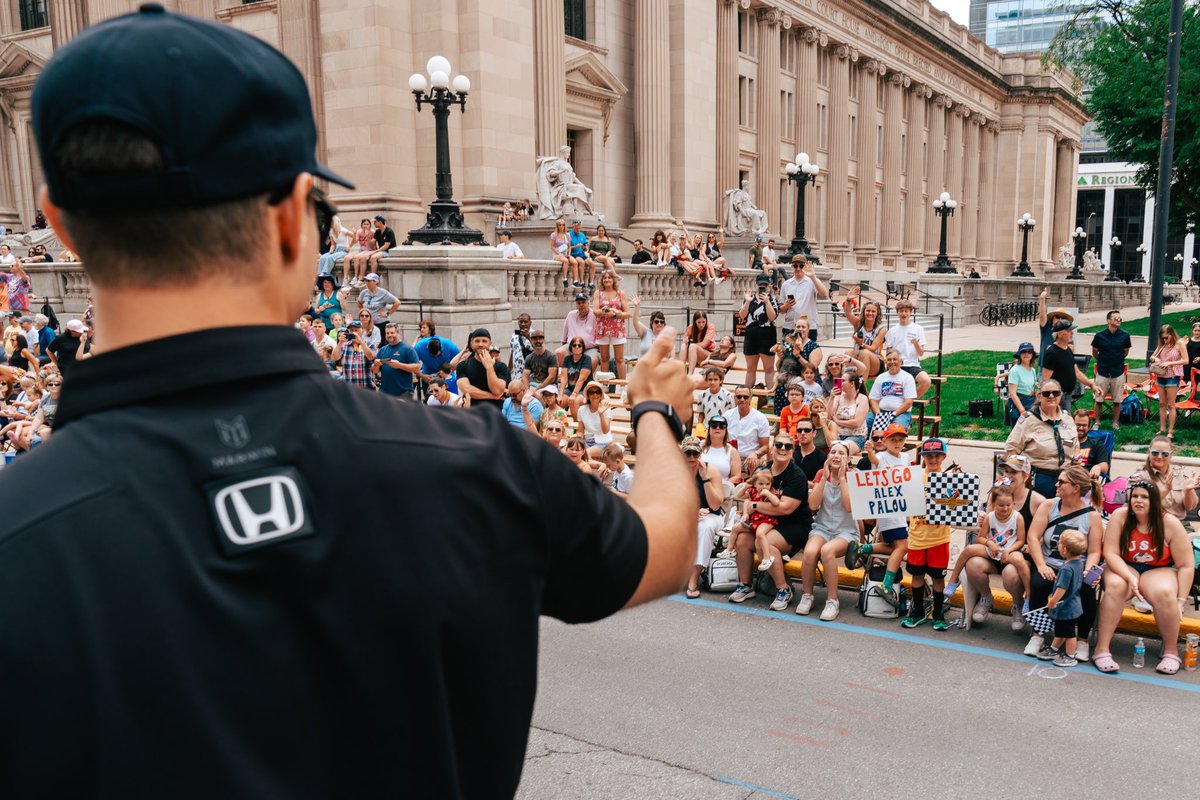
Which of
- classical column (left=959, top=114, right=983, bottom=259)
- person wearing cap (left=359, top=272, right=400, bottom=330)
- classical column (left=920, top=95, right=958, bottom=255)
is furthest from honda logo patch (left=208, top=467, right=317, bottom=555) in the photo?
classical column (left=959, top=114, right=983, bottom=259)

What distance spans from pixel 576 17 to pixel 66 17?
54.5 feet

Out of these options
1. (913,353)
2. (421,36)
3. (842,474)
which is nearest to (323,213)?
(842,474)

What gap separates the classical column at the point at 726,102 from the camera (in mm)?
37906

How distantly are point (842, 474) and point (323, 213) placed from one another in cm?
844

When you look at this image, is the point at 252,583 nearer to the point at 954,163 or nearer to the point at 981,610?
the point at 981,610

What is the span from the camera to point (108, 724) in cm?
110

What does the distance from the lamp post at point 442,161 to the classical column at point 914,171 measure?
1809 inches

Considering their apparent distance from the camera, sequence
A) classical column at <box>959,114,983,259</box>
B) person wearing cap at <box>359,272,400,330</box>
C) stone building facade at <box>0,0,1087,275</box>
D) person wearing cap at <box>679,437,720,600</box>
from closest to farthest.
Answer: person wearing cap at <box>679,437,720,600</box>
person wearing cap at <box>359,272,400,330</box>
stone building facade at <box>0,0,1087,275</box>
classical column at <box>959,114,983,259</box>

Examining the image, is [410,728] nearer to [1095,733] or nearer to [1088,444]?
[1095,733]

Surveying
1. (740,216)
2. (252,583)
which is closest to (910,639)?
(252,583)

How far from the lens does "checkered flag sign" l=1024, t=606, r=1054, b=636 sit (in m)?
7.78

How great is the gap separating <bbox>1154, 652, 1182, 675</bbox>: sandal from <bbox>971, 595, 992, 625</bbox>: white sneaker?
144 cm

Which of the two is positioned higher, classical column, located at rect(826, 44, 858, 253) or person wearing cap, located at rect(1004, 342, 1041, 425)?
classical column, located at rect(826, 44, 858, 253)

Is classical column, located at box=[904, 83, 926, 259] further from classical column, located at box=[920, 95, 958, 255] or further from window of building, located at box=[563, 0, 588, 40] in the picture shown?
window of building, located at box=[563, 0, 588, 40]
